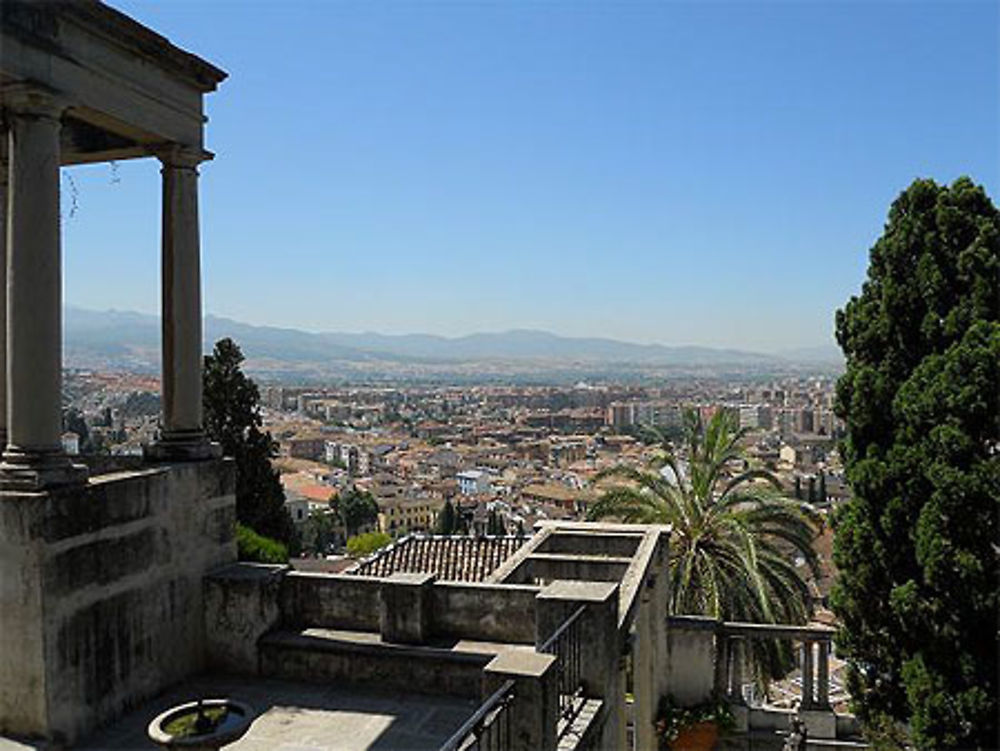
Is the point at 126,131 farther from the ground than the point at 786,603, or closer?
farther from the ground

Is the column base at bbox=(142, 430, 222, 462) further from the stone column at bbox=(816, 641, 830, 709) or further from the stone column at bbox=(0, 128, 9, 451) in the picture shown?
the stone column at bbox=(816, 641, 830, 709)

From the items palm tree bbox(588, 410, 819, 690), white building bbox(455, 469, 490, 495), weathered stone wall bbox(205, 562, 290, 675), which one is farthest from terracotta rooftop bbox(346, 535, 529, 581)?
white building bbox(455, 469, 490, 495)

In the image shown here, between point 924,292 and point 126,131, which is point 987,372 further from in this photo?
point 126,131

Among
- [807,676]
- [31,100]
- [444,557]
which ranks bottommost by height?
[807,676]

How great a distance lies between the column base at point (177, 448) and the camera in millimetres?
7441

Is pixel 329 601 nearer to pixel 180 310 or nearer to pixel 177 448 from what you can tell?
pixel 177 448

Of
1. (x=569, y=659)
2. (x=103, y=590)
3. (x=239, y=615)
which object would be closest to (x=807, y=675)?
(x=569, y=659)

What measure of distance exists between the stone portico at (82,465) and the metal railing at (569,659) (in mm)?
3159

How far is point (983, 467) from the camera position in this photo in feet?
28.1

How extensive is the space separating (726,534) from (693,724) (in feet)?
12.7

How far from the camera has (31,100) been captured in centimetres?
581

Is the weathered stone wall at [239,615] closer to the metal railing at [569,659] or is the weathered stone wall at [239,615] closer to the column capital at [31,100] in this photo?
the metal railing at [569,659]

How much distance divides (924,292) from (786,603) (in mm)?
6250

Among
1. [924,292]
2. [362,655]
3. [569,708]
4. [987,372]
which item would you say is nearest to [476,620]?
[362,655]
